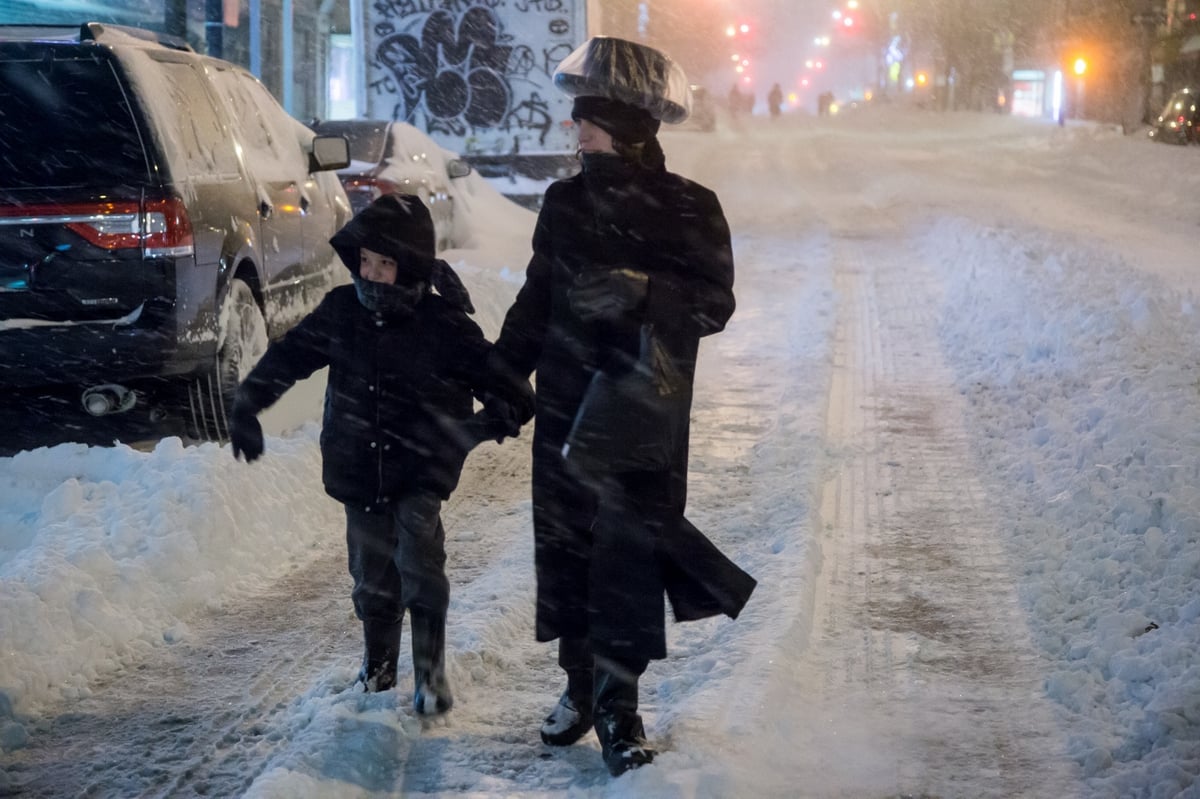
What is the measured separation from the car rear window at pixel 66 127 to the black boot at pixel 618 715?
12.1ft

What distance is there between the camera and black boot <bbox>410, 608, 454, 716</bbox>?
4059mm

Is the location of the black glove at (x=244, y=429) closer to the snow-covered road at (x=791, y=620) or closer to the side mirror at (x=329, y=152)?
the snow-covered road at (x=791, y=620)

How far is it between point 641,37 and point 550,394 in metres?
60.4

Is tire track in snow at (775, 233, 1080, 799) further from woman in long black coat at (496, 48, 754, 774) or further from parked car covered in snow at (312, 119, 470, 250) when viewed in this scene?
parked car covered in snow at (312, 119, 470, 250)

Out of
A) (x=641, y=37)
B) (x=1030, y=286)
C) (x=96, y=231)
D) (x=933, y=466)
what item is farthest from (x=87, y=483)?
(x=641, y=37)

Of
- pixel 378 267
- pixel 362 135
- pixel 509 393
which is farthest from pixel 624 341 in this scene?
pixel 362 135

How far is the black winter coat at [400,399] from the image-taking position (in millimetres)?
3945

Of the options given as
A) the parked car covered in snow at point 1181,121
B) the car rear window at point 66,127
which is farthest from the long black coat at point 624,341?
the parked car covered in snow at point 1181,121

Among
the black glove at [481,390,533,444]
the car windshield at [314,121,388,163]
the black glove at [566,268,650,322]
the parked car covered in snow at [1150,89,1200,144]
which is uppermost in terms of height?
the parked car covered in snow at [1150,89,1200,144]

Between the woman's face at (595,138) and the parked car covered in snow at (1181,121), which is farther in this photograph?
the parked car covered in snow at (1181,121)

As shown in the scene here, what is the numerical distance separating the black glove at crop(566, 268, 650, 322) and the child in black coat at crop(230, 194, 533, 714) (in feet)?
1.49

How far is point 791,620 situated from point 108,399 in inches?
139

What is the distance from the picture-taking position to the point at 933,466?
7.13 m

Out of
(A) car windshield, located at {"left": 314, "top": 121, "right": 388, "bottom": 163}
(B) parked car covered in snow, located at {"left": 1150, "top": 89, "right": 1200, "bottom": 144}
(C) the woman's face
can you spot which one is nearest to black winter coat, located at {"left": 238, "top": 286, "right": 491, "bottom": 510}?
(C) the woman's face
